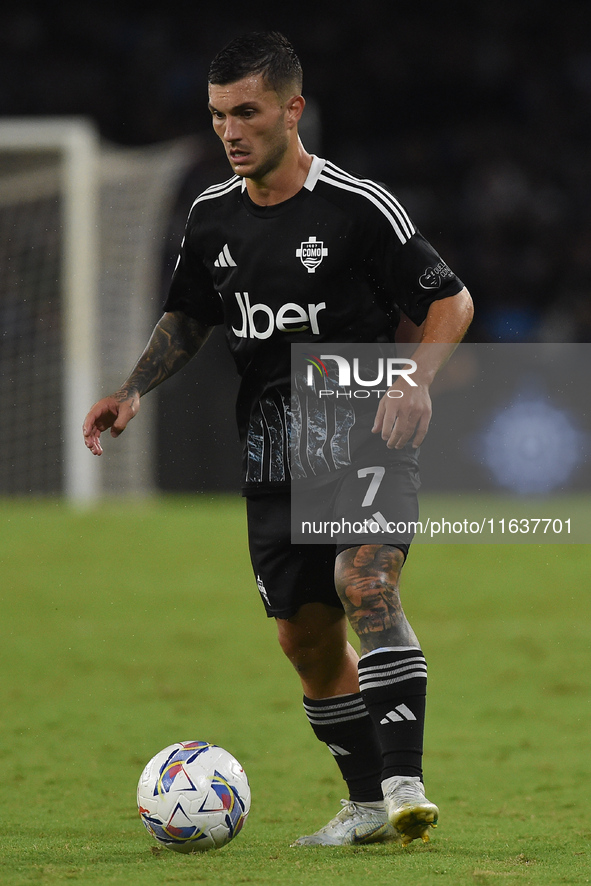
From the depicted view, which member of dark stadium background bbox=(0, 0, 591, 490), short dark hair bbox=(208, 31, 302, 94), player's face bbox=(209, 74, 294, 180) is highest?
dark stadium background bbox=(0, 0, 591, 490)

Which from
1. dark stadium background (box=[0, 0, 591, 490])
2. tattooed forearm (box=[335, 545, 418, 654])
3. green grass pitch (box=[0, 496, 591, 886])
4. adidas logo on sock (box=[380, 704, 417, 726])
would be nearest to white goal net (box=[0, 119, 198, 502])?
green grass pitch (box=[0, 496, 591, 886])

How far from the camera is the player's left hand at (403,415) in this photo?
287 cm

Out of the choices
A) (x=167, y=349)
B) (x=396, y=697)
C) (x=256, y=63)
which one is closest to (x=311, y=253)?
(x=256, y=63)

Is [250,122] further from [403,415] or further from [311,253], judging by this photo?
[403,415]

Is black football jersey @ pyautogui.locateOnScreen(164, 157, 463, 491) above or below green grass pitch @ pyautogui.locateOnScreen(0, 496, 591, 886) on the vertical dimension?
above

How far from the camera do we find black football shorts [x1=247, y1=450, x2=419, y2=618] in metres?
2.98

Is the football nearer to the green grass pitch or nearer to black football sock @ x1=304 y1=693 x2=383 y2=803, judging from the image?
the green grass pitch

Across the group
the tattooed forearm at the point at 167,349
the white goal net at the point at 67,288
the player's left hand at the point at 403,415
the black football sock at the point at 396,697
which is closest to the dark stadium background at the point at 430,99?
the white goal net at the point at 67,288

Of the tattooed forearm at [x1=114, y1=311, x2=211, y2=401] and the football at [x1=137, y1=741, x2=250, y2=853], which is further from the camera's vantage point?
the tattooed forearm at [x1=114, y1=311, x2=211, y2=401]

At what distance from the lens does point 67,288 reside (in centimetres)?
1080

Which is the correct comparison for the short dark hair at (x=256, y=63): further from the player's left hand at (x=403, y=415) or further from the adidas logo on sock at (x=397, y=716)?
the adidas logo on sock at (x=397, y=716)

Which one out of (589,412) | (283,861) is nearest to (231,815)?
(283,861)

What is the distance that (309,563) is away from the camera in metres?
3.13

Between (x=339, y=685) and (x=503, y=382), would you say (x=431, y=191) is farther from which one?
(x=339, y=685)
